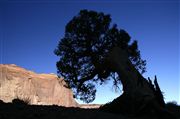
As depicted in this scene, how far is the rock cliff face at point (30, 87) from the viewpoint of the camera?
347ft

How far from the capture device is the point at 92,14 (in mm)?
24641

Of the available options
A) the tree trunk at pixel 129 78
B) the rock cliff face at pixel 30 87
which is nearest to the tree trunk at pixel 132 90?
the tree trunk at pixel 129 78

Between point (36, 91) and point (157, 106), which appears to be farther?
point (36, 91)

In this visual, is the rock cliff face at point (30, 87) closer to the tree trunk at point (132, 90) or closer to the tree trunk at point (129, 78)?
the tree trunk at point (129, 78)

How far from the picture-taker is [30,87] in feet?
379

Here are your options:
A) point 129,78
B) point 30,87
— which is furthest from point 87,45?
point 30,87

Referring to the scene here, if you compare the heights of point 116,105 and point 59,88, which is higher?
point 59,88

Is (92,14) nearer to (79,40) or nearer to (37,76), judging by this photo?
(79,40)

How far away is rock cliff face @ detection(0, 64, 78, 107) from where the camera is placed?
105688 millimetres

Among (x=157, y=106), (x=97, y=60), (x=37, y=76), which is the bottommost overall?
(x=157, y=106)

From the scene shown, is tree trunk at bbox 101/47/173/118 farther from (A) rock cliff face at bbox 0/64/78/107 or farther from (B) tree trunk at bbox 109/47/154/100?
(A) rock cliff face at bbox 0/64/78/107

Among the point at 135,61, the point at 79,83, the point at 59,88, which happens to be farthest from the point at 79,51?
the point at 59,88

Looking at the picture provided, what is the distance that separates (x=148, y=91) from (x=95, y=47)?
8.39 m

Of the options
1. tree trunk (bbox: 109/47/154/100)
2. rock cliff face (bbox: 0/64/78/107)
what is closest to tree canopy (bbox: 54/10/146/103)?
tree trunk (bbox: 109/47/154/100)
